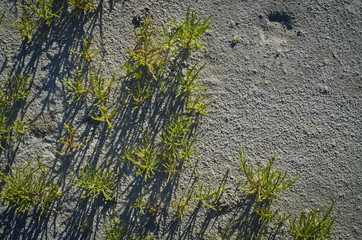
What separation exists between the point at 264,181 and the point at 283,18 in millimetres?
1279

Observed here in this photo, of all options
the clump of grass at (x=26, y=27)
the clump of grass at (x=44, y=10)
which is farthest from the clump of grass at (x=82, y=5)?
the clump of grass at (x=26, y=27)

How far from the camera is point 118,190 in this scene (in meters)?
2.37

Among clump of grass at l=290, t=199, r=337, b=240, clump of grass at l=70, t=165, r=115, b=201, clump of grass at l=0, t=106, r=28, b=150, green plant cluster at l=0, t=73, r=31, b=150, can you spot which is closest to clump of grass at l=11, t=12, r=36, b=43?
green plant cluster at l=0, t=73, r=31, b=150

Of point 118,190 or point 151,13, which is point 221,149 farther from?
point 151,13

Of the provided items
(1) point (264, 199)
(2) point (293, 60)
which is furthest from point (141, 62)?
(1) point (264, 199)

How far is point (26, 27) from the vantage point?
2.38 metres

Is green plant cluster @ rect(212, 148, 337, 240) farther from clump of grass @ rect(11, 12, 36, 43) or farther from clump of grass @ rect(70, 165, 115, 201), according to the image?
clump of grass @ rect(11, 12, 36, 43)

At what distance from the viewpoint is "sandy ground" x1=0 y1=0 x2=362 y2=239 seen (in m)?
2.38

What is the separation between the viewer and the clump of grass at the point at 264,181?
235 cm

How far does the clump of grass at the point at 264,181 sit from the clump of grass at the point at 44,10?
69.3 inches

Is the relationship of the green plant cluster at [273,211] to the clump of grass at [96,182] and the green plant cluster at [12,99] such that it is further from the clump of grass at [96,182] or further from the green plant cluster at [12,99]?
the green plant cluster at [12,99]

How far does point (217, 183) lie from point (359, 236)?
1181 mm

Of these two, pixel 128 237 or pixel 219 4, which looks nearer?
pixel 128 237

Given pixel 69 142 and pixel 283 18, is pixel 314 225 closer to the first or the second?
pixel 283 18
